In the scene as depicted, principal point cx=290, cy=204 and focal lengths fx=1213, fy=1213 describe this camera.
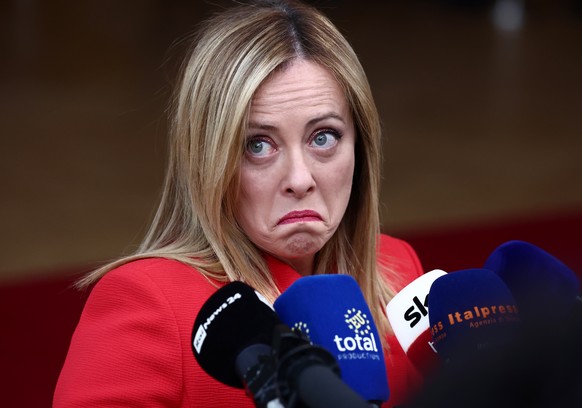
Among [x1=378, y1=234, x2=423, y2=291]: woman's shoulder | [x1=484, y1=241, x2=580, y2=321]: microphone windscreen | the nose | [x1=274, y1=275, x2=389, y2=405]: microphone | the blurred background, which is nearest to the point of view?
[x1=274, y1=275, x2=389, y2=405]: microphone

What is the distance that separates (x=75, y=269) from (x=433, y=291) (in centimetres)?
320

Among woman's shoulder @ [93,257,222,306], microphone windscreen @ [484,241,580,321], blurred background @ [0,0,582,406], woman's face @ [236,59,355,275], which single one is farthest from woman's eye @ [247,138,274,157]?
blurred background @ [0,0,582,406]

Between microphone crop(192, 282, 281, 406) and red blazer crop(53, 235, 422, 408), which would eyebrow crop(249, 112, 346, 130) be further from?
microphone crop(192, 282, 281, 406)

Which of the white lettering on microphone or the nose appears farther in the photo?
the nose

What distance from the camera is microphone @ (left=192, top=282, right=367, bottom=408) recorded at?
0.86 m

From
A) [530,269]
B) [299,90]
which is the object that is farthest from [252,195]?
[530,269]

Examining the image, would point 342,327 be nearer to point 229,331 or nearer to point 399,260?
point 229,331

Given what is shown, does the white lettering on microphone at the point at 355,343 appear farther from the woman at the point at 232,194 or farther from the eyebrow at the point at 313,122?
the eyebrow at the point at 313,122

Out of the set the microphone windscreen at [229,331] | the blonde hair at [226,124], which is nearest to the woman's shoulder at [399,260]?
the blonde hair at [226,124]

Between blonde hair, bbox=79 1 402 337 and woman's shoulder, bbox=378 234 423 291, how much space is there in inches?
6.8

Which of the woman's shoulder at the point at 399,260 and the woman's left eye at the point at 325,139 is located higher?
the woman's left eye at the point at 325,139

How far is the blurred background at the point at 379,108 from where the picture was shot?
4.36 m

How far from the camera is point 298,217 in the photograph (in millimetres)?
1547

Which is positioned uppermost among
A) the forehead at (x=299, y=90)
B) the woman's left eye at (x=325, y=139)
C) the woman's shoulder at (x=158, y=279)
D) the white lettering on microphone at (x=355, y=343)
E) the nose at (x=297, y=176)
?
the forehead at (x=299, y=90)
